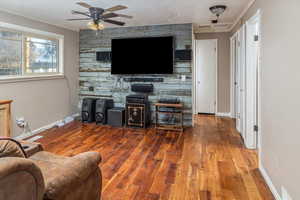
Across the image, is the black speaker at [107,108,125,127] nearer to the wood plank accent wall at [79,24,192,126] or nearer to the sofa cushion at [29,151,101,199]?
the wood plank accent wall at [79,24,192,126]

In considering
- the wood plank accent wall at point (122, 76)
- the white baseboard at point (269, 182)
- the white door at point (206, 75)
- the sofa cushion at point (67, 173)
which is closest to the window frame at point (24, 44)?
the wood plank accent wall at point (122, 76)

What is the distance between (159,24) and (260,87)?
2969mm

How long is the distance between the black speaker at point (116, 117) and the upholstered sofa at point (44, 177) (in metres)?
2.91

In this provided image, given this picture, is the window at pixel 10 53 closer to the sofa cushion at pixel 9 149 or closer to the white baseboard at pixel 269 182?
the sofa cushion at pixel 9 149

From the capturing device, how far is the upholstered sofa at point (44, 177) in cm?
101

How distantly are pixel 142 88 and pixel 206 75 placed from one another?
2319 mm

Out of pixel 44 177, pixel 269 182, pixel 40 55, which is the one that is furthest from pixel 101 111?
pixel 269 182

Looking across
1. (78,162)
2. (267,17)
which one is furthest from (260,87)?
(78,162)

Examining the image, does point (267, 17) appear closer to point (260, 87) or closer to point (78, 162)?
point (260, 87)

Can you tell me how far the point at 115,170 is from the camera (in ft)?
9.21

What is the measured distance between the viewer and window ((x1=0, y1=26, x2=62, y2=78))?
12.5 ft

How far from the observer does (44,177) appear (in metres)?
1.51

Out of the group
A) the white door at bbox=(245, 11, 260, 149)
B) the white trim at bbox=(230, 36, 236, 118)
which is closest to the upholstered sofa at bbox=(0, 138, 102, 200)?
the white door at bbox=(245, 11, 260, 149)

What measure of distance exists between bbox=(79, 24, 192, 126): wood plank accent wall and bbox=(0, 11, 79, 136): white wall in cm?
25
